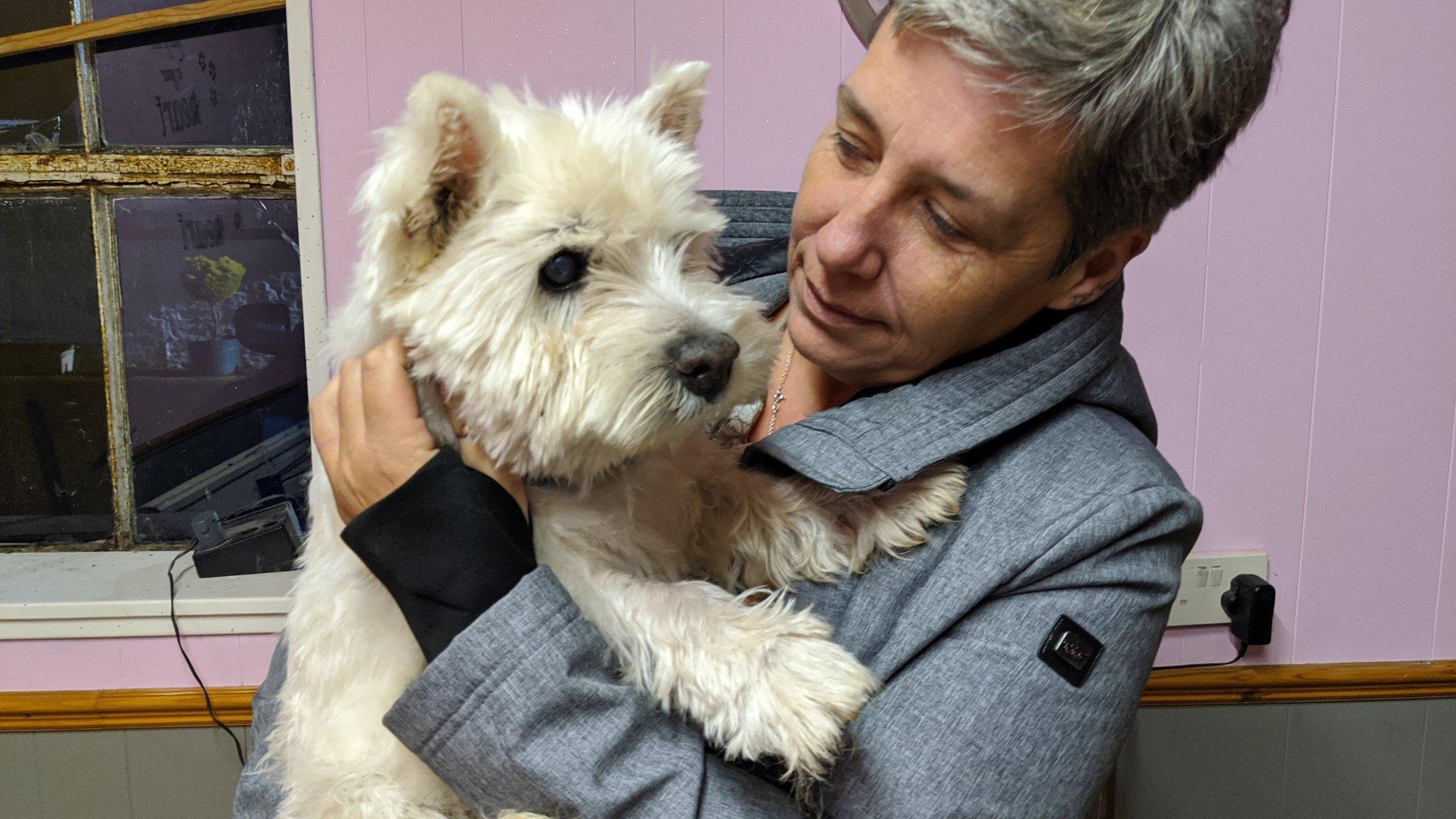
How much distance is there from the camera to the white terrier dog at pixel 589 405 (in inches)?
33.8

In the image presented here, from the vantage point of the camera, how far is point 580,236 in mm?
896

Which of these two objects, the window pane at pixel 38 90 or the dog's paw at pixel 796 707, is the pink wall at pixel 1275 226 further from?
the dog's paw at pixel 796 707

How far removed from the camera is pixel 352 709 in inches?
38.6

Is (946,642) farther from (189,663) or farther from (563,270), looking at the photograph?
(189,663)

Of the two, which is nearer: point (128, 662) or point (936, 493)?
point (936, 493)

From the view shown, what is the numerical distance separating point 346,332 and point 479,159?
0.26 metres

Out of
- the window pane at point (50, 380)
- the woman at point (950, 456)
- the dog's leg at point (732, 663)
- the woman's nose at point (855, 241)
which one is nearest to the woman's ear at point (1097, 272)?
the woman at point (950, 456)

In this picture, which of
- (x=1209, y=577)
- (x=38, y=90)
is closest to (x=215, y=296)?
(x=38, y=90)

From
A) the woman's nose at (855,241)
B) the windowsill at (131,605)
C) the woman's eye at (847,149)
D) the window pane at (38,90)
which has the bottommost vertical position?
the windowsill at (131,605)

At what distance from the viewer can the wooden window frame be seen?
6.31ft

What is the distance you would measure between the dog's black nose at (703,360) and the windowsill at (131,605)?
1.41 metres

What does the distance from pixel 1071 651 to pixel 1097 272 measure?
0.45 metres

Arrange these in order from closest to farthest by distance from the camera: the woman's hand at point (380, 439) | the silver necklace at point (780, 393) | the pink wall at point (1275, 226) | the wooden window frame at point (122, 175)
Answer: the woman's hand at point (380, 439), the silver necklace at point (780, 393), the pink wall at point (1275, 226), the wooden window frame at point (122, 175)

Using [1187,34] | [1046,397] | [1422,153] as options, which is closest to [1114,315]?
[1046,397]
